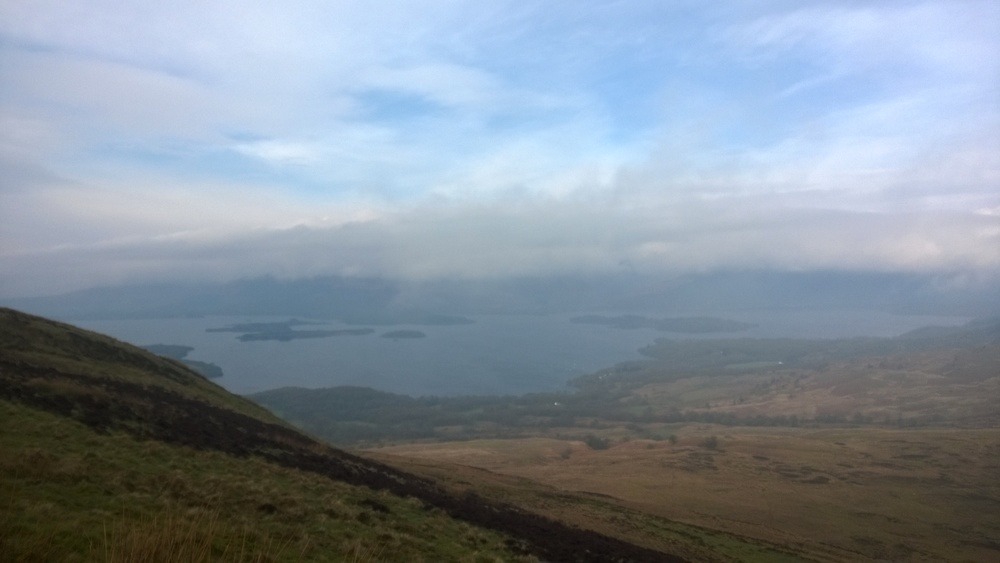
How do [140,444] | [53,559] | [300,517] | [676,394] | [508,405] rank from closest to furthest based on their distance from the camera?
[53,559] → [300,517] → [140,444] → [508,405] → [676,394]

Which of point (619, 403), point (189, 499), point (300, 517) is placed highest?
point (189, 499)

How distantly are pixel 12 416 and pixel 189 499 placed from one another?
7.30m

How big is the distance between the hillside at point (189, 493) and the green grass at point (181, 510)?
4cm

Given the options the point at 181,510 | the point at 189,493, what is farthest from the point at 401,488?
the point at 181,510

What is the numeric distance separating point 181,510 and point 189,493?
2672mm

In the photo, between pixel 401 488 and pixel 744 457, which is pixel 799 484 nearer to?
pixel 744 457

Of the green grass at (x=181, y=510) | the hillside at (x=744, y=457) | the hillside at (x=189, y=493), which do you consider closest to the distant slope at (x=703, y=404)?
the hillside at (x=744, y=457)

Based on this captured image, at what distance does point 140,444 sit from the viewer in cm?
1656

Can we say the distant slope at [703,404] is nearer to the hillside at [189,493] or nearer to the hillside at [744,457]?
the hillside at [744,457]

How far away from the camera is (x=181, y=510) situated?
10.9 meters

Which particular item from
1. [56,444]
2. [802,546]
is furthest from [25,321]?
[802,546]

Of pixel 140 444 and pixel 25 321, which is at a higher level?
pixel 25 321

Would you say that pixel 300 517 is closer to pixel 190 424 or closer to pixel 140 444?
pixel 140 444

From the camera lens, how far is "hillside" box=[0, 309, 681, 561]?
330 inches
